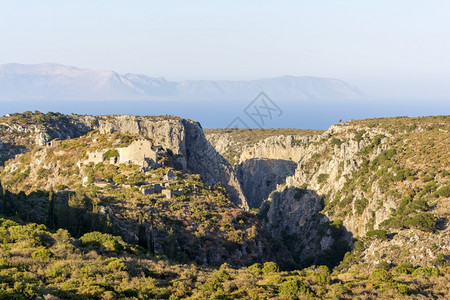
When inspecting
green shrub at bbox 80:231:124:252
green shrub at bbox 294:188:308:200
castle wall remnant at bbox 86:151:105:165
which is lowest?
green shrub at bbox 294:188:308:200

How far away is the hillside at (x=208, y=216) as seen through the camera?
84.0 ft

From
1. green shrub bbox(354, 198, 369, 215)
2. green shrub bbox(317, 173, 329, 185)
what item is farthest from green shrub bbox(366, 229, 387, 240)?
green shrub bbox(317, 173, 329, 185)

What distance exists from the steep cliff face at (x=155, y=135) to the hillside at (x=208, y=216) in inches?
12.4

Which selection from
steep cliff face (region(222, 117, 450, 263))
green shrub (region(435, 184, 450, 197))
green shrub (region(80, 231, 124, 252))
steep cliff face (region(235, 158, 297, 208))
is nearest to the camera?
green shrub (region(80, 231, 124, 252))

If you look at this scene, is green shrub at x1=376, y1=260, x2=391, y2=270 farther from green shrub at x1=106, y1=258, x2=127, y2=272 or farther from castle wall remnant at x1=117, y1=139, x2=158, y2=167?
castle wall remnant at x1=117, y1=139, x2=158, y2=167

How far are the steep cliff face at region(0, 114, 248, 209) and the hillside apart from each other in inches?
12.4

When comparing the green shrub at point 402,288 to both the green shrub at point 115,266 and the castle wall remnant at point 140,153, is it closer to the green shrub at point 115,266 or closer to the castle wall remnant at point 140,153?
the green shrub at point 115,266

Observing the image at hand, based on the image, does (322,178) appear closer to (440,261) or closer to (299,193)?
(299,193)

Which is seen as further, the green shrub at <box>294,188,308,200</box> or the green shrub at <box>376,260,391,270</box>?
the green shrub at <box>294,188,308,200</box>

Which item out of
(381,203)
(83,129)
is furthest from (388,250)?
(83,129)

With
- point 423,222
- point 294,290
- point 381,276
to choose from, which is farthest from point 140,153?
point 294,290

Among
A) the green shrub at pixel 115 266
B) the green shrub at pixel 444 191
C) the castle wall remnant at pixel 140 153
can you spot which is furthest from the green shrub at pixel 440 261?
the castle wall remnant at pixel 140 153

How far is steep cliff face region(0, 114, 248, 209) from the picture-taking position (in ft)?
298

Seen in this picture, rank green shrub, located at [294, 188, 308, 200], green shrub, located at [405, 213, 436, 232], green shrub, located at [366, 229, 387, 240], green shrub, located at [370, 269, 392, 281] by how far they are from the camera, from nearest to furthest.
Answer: green shrub, located at [370, 269, 392, 281] < green shrub, located at [405, 213, 436, 232] < green shrub, located at [366, 229, 387, 240] < green shrub, located at [294, 188, 308, 200]
